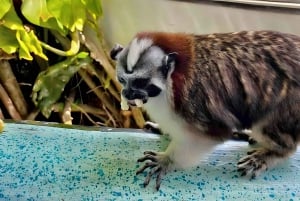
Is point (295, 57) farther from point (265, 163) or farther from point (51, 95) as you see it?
point (51, 95)

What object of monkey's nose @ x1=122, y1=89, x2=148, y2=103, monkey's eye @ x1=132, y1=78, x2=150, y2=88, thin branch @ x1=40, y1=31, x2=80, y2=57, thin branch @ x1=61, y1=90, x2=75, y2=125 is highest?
monkey's eye @ x1=132, y1=78, x2=150, y2=88

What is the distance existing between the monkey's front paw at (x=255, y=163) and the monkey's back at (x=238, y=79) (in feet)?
0.38

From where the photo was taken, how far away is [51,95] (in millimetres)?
1708

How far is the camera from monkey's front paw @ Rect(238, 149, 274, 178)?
1.32 meters

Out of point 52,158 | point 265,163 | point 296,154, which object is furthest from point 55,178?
point 296,154

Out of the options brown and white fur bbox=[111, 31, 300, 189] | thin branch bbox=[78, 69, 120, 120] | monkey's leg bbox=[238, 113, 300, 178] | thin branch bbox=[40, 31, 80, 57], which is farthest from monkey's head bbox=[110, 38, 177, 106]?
thin branch bbox=[78, 69, 120, 120]

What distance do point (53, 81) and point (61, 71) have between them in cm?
4

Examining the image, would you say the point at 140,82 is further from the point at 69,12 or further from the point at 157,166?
the point at 69,12

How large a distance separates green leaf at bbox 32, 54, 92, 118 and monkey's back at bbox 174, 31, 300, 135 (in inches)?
A: 21.0

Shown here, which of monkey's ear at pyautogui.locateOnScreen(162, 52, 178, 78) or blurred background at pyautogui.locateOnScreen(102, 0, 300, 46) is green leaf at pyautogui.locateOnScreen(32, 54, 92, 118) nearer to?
blurred background at pyautogui.locateOnScreen(102, 0, 300, 46)

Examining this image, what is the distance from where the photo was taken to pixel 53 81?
1.69 meters

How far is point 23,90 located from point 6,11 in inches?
17.4

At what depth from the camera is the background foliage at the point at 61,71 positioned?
153cm

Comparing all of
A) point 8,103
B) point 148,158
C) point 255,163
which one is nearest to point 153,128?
point 148,158
